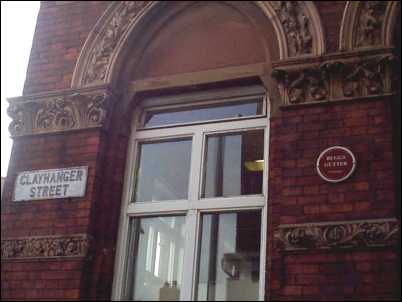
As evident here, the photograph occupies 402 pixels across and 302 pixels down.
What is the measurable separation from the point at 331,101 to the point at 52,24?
123 inches

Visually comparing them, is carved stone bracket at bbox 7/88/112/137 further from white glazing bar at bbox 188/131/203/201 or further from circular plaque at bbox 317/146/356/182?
circular plaque at bbox 317/146/356/182

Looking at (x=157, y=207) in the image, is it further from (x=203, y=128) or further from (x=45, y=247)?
(x=45, y=247)

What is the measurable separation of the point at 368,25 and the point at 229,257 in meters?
2.26

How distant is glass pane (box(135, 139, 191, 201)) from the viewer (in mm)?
5648

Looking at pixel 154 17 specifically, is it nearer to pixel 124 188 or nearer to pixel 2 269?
pixel 124 188

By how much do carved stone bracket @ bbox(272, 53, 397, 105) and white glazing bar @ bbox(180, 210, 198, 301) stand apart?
4.20 feet

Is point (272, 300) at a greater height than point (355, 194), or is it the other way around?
point (355, 194)

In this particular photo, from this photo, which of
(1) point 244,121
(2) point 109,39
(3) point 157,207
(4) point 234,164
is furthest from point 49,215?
(1) point 244,121

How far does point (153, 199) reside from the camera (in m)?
5.69

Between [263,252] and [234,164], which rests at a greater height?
[234,164]

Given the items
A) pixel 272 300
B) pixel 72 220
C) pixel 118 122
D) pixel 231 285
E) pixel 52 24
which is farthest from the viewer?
pixel 52 24

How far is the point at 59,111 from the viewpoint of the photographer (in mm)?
6039

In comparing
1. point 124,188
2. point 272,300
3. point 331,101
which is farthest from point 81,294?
point 331,101

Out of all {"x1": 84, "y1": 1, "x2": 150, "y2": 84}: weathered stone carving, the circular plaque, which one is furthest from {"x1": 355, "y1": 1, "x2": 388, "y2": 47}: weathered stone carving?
{"x1": 84, "y1": 1, "x2": 150, "y2": 84}: weathered stone carving
